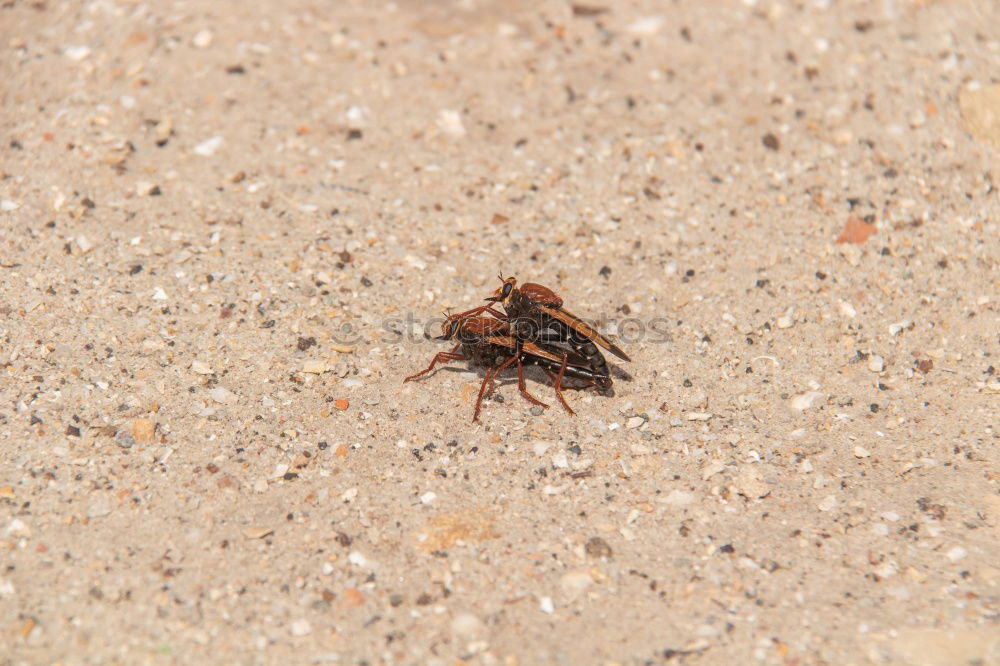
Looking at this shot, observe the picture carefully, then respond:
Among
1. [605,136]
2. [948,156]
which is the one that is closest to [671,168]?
[605,136]

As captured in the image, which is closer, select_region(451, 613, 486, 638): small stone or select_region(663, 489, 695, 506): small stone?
select_region(451, 613, 486, 638): small stone

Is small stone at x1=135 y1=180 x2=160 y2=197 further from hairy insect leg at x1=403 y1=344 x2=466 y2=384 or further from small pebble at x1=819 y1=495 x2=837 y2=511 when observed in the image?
small pebble at x1=819 y1=495 x2=837 y2=511

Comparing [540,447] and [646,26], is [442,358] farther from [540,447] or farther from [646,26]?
[646,26]

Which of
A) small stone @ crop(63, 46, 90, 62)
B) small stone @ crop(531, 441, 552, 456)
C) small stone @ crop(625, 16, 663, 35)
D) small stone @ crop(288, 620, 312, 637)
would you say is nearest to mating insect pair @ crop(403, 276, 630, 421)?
small stone @ crop(531, 441, 552, 456)

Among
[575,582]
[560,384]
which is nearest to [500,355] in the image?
[560,384]

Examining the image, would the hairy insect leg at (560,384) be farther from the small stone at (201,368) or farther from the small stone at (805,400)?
the small stone at (201,368)

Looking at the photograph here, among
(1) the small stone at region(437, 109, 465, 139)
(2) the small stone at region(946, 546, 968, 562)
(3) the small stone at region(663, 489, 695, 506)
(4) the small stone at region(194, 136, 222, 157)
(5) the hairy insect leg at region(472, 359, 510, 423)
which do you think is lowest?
(3) the small stone at region(663, 489, 695, 506)

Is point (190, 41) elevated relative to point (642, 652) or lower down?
elevated

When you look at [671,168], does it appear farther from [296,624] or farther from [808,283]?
[296,624]
